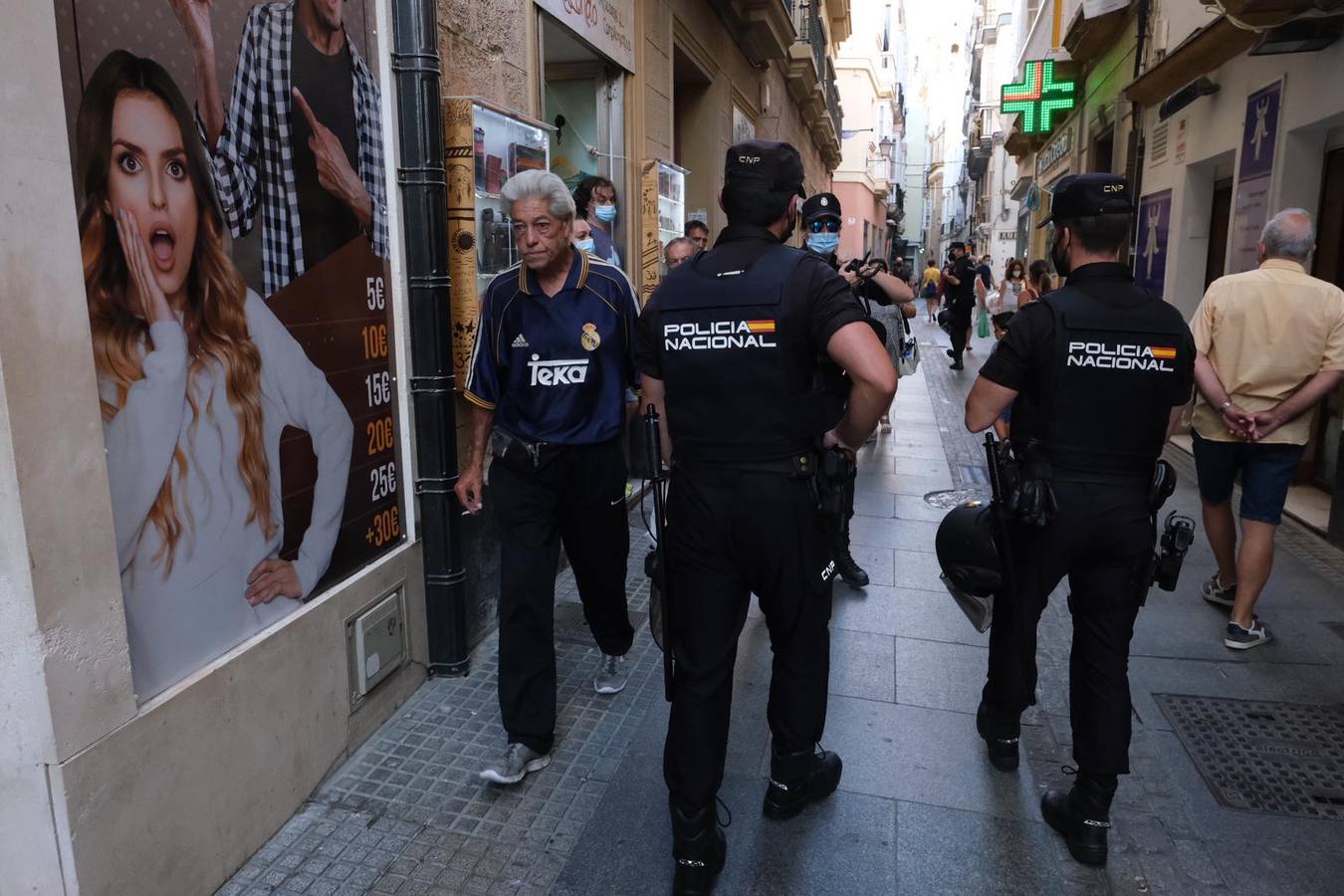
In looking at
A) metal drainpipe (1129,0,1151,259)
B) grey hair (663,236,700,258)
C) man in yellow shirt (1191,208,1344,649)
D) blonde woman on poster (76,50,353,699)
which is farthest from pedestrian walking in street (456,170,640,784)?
metal drainpipe (1129,0,1151,259)

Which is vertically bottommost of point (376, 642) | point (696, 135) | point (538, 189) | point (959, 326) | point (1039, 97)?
point (376, 642)

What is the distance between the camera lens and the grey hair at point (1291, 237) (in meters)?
4.32

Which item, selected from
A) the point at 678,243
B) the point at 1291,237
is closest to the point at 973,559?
the point at 1291,237

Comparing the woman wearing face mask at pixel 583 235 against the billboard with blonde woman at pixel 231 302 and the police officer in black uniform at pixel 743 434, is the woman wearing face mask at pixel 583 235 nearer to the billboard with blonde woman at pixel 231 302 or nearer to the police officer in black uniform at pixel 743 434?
the billboard with blonde woman at pixel 231 302

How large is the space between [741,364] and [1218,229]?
358 inches

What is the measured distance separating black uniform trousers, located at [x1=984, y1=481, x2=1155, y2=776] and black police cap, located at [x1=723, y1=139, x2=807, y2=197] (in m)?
1.23

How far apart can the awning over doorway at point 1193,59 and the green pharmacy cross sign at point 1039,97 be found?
230 inches

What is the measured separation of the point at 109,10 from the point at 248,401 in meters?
1.07

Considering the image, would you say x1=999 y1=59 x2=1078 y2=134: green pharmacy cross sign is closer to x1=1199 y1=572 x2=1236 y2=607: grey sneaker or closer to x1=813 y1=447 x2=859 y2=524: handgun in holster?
x1=1199 y1=572 x2=1236 y2=607: grey sneaker

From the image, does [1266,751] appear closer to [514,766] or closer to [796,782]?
[796,782]

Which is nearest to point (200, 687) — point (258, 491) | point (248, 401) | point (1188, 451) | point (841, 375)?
point (258, 491)

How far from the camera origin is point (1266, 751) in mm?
3531

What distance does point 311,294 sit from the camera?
3.17 meters

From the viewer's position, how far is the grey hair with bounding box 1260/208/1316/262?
4320 millimetres
